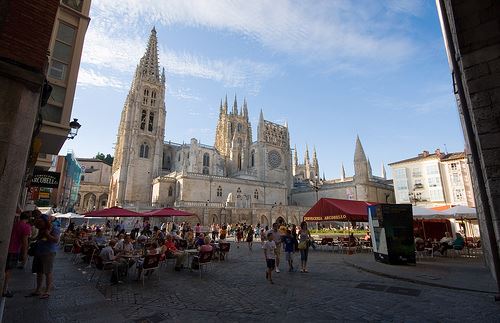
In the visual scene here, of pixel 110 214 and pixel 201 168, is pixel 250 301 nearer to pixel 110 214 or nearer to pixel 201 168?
pixel 110 214

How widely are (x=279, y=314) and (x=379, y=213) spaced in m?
8.18

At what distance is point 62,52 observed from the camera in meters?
8.92

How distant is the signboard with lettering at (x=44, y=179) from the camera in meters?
11.5

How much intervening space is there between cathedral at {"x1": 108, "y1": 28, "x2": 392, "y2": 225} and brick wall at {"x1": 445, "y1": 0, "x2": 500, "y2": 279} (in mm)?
35531

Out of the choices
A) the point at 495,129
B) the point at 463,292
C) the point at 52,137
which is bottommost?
the point at 463,292

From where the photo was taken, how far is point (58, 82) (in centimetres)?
866

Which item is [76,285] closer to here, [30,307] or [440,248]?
[30,307]

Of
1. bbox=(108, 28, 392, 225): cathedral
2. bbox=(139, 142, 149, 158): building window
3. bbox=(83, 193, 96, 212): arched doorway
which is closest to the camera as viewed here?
bbox=(108, 28, 392, 225): cathedral

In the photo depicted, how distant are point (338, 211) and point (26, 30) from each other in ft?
48.7

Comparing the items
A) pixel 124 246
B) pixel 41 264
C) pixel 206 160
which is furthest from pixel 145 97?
pixel 41 264

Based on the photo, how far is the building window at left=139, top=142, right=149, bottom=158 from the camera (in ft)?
147

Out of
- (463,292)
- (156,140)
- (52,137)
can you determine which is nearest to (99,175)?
(156,140)

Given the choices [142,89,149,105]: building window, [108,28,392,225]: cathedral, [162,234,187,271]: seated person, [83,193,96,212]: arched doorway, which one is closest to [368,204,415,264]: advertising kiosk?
[162,234,187,271]: seated person

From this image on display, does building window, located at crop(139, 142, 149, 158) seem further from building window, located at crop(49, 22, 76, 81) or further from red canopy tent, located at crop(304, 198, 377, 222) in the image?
building window, located at crop(49, 22, 76, 81)
